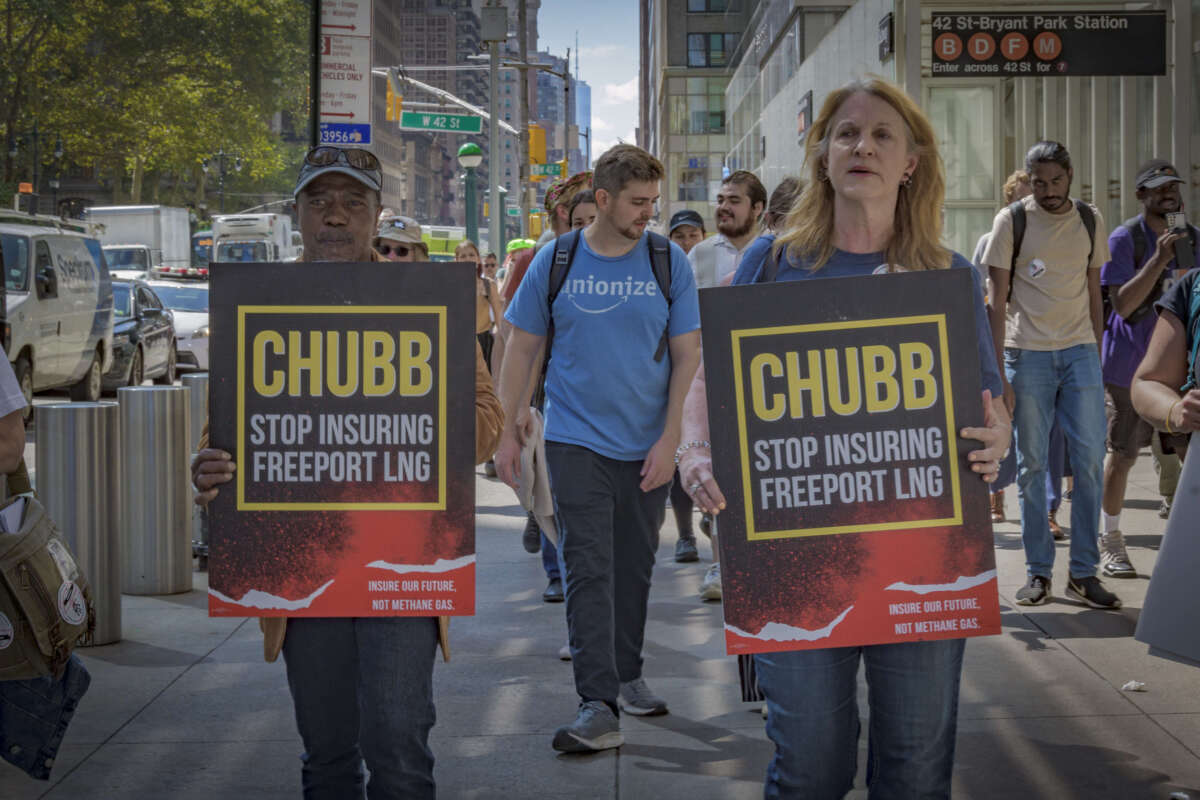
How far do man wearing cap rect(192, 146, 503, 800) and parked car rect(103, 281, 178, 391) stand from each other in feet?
57.4

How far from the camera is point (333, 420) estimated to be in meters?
3.39

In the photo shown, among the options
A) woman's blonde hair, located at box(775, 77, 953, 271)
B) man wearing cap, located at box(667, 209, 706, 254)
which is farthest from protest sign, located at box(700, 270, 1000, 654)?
man wearing cap, located at box(667, 209, 706, 254)

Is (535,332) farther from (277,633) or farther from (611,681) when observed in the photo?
(277,633)

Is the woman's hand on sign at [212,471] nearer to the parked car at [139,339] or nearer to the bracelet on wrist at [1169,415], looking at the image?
the bracelet on wrist at [1169,415]

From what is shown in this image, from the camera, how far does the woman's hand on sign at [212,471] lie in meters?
3.34

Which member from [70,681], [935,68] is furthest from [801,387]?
[935,68]

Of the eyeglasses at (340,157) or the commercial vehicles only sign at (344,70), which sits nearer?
the eyeglasses at (340,157)

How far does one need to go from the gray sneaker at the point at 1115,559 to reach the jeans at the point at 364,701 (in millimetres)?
5309

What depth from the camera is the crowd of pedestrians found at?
311 centimetres

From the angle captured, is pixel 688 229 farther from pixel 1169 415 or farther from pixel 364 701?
pixel 364 701

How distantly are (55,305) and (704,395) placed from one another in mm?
15505

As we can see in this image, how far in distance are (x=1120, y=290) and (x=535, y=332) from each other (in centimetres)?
383

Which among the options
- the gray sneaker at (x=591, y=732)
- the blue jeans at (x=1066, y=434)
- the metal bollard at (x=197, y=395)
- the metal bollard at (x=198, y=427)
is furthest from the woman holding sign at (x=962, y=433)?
the metal bollard at (x=197, y=395)

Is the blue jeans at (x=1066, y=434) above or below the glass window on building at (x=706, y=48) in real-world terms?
below
